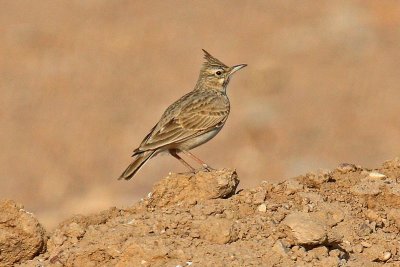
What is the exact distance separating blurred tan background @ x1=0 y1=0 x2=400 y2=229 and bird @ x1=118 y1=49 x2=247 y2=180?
229 inches

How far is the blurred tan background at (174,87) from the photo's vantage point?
20594mm

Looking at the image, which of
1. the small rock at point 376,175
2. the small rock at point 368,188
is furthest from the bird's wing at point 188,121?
the small rock at point 368,188

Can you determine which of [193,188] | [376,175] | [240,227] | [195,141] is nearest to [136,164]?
[195,141]

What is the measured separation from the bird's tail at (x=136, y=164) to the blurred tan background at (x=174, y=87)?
6276 millimetres

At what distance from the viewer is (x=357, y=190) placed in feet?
28.7

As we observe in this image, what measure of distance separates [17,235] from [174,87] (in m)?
16.3

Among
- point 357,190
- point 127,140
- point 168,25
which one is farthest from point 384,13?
point 357,190

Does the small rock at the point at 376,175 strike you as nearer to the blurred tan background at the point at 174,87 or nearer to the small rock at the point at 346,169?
the small rock at the point at 346,169

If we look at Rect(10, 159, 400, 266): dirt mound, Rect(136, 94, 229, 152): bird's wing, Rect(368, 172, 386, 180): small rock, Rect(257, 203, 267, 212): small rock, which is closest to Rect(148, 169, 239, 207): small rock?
Rect(10, 159, 400, 266): dirt mound

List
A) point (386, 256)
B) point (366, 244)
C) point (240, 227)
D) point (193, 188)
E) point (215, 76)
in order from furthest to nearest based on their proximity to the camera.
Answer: point (215, 76) → point (193, 188) → point (366, 244) → point (386, 256) → point (240, 227)

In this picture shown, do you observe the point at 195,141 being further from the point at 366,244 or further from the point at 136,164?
the point at 366,244

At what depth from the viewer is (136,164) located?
10.4 m

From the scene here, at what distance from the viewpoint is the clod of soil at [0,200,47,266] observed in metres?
7.73

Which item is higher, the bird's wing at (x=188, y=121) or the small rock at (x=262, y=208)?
the bird's wing at (x=188, y=121)
